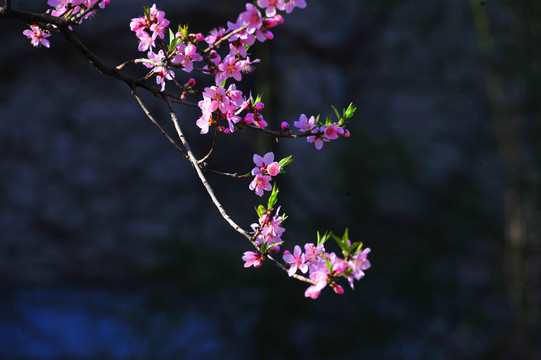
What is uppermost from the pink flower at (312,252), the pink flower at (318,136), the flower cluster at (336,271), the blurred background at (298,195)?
the blurred background at (298,195)

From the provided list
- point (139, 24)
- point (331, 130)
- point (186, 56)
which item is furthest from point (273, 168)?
point (139, 24)

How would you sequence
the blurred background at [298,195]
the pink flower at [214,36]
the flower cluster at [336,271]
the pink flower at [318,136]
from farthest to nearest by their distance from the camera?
the blurred background at [298,195]
the pink flower at [318,136]
the pink flower at [214,36]
the flower cluster at [336,271]

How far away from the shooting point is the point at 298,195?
11.4 feet

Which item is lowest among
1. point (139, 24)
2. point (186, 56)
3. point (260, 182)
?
point (260, 182)

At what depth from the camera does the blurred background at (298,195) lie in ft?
9.08

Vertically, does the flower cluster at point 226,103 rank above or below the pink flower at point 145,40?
below

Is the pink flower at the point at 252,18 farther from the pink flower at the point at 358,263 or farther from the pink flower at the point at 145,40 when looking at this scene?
the pink flower at the point at 358,263

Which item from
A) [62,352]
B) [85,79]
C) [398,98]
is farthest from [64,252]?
[398,98]

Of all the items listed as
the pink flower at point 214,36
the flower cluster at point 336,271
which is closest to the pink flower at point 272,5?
the pink flower at point 214,36

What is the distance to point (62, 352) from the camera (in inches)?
140

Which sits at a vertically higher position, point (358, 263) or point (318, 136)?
point (318, 136)

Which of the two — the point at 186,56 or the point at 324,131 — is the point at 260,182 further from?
the point at 186,56

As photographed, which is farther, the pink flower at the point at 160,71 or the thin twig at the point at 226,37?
the pink flower at the point at 160,71

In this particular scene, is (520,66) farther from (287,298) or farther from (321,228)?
(287,298)
